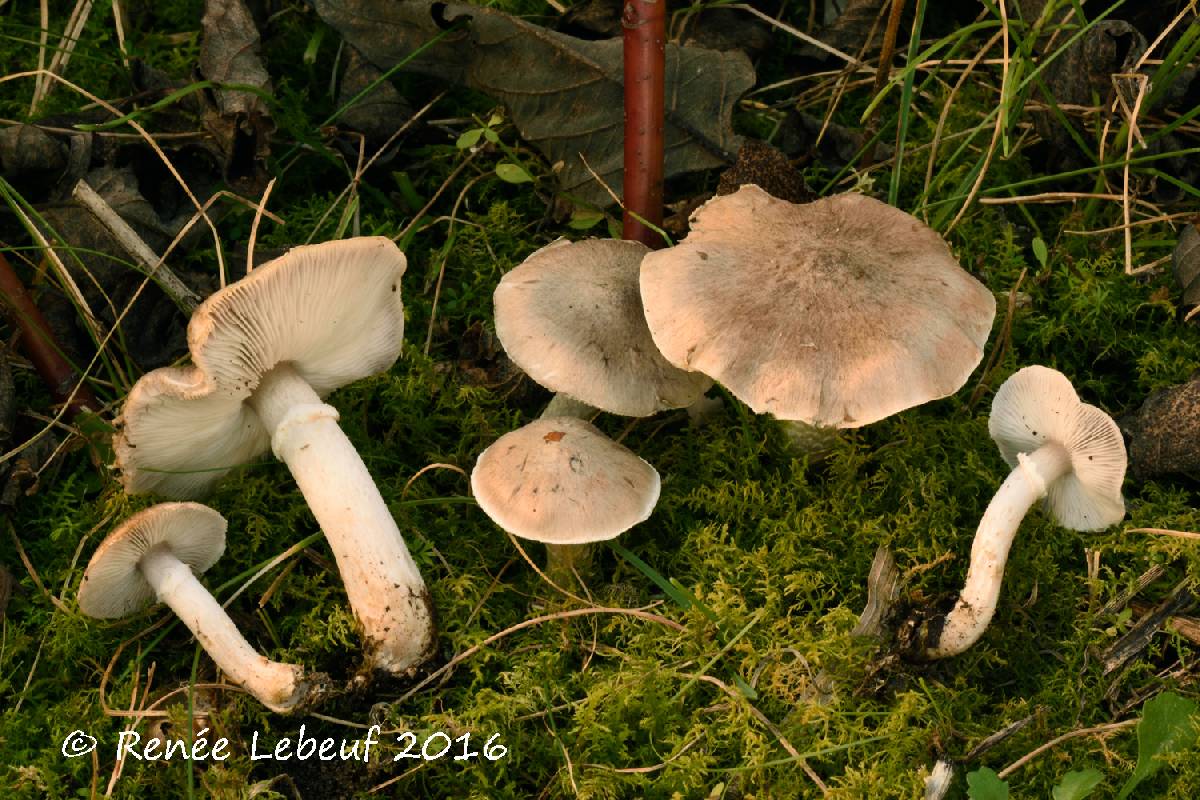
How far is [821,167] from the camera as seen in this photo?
162 inches

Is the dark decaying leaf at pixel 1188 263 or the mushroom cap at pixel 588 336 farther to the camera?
the dark decaying leaf at pixel 1188 263

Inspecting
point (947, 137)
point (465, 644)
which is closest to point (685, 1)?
point (947, 137)

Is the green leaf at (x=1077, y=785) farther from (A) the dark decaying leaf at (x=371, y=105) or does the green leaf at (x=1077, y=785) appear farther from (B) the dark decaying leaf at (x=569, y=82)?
(A) the dark decaying leaf at (x=371, y=105)

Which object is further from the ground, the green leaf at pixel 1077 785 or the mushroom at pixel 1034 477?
the mushroom at pixel 1034 477

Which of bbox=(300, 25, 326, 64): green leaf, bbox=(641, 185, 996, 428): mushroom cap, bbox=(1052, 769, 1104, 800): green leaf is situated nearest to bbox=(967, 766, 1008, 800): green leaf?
bbox=(1052, 769, 1104, 800): green leaf

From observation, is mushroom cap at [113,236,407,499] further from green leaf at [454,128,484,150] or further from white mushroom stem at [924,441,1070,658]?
white mushroom stem at [924,441,1070,658]

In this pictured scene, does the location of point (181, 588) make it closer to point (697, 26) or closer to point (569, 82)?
point (569, 82)

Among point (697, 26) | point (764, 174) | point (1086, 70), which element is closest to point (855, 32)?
point (697, 26)

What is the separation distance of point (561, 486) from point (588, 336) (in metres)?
0.49

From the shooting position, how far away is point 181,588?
119 inches

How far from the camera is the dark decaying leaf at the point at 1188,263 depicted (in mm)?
3580

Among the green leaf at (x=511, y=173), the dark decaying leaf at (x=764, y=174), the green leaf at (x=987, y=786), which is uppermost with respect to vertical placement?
the dark decaying leaf at (x=764, y=174)

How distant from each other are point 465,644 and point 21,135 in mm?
2403

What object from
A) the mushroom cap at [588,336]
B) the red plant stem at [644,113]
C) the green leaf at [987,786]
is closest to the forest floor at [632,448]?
the green leaf at [987,786]
